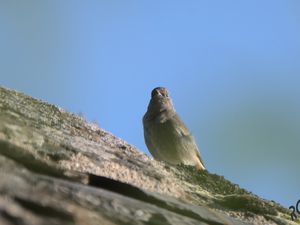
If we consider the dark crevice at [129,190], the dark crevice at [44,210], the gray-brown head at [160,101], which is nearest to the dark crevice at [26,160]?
the dark crevice at [129,190]

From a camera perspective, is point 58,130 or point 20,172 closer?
point 20,172

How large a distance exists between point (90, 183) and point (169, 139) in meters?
7.72

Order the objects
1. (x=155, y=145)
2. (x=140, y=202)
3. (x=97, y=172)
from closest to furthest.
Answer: (x=140, y=202) < (x=97, y=172) < (x=155, y=145)

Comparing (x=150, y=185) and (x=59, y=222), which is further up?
(x=150, y=185)

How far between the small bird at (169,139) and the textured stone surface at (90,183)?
5674mm

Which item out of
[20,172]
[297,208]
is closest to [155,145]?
[297,208]

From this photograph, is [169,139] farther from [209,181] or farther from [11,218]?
[11,218]

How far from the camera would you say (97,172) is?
129 inches

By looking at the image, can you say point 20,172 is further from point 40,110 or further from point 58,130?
point 40,110

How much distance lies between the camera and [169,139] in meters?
10.6

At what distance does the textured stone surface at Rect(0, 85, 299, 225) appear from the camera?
2.34 meters

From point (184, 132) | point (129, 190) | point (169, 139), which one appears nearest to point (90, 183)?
point (129, 190)

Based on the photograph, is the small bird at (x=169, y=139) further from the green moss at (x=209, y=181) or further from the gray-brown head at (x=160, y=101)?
the green moss at (x=209, y=181)

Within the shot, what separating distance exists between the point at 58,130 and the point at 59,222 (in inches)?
65.0
